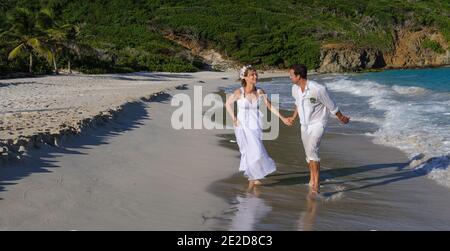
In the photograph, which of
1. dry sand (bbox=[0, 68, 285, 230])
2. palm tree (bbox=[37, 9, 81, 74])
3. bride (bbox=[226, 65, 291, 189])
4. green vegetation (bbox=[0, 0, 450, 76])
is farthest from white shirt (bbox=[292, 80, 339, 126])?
green vegetation (bbox=[0, 0, 450, 76])

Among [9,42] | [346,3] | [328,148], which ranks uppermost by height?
[346,3]

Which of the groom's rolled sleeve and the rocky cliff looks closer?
the groom's rolled sleeve

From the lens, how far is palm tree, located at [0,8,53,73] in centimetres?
3029

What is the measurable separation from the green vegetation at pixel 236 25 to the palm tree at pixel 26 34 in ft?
40.5

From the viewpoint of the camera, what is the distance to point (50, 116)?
986cm

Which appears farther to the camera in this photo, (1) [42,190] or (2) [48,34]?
(2) [48,34]

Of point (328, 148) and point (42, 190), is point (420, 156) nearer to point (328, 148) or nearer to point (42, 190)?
point (328, 148)

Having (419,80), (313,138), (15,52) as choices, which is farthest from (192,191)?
(419,80)

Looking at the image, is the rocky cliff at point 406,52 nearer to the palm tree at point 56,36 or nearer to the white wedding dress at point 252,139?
the palm tree at point 56,36

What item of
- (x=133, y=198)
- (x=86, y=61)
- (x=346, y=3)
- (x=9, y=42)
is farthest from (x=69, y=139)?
(x=346, y=3)

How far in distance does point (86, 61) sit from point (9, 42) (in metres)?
6.48

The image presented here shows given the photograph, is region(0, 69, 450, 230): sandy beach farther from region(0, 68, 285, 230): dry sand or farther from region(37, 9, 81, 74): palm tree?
region(37, 9, 81, 74): palm tree

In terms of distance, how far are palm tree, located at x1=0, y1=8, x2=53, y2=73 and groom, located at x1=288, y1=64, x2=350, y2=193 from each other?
26.2 m

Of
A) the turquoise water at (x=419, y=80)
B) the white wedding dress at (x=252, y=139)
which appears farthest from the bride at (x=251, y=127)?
the turquoise water at (x=419, y=80)
